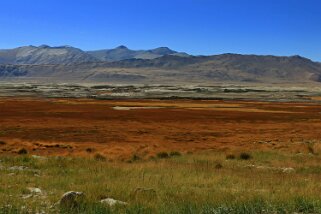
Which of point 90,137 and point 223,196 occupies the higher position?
point 223,196

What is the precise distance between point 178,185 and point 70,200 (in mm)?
5329

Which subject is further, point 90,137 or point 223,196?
point 90,137

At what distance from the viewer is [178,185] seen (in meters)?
14.1

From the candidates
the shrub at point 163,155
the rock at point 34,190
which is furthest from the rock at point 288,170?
the rock at point 34,190

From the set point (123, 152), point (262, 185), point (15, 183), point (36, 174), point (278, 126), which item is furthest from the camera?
point (278, 126)

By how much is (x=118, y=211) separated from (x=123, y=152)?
19063mm

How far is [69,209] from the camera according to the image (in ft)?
28.8

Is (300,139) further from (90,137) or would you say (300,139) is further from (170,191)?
(170,191)

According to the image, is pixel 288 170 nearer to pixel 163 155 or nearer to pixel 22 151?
pixel 163 155

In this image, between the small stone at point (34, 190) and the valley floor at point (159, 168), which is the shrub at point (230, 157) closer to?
the valley floor at point (159, 168)

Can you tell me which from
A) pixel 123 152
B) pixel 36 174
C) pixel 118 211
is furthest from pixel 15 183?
pixel 123 152

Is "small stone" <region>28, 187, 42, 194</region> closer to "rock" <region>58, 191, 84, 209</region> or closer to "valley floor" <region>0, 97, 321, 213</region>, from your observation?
"valley floor" <region>0, 97, 321, 213</region>

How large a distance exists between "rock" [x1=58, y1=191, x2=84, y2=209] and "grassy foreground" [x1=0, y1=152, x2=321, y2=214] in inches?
6.3

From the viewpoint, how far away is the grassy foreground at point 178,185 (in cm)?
902
